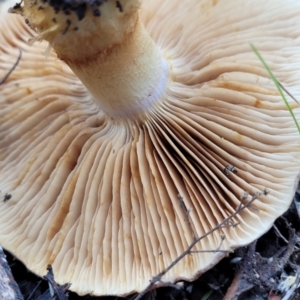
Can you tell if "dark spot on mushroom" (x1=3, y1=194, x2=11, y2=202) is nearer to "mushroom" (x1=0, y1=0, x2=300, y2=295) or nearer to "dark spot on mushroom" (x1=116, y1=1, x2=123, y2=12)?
"mushroom" (x1=0, y1=0, x2=300, y2=295)

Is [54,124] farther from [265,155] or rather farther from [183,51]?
[265,155]

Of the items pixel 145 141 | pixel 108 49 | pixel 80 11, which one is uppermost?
pixel 80 11

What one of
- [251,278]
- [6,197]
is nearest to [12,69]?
[6,197]

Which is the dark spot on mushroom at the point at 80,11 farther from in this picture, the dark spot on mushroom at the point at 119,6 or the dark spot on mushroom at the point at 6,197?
the dark spot on mushroom at the point at 6,197

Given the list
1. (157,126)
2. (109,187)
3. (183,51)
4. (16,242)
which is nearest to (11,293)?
(16,242)

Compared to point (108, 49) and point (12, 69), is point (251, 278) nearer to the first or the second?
point (108, 49)

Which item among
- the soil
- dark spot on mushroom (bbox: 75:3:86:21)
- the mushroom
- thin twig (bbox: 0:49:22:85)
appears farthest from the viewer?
thin twig (bbox: 0:49:22:85)

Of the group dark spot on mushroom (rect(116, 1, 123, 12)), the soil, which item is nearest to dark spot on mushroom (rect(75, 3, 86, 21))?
dark spot on mushroom (rect(116, 1, 123, 12))

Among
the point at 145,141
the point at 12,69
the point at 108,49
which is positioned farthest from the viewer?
the point at 12,69
